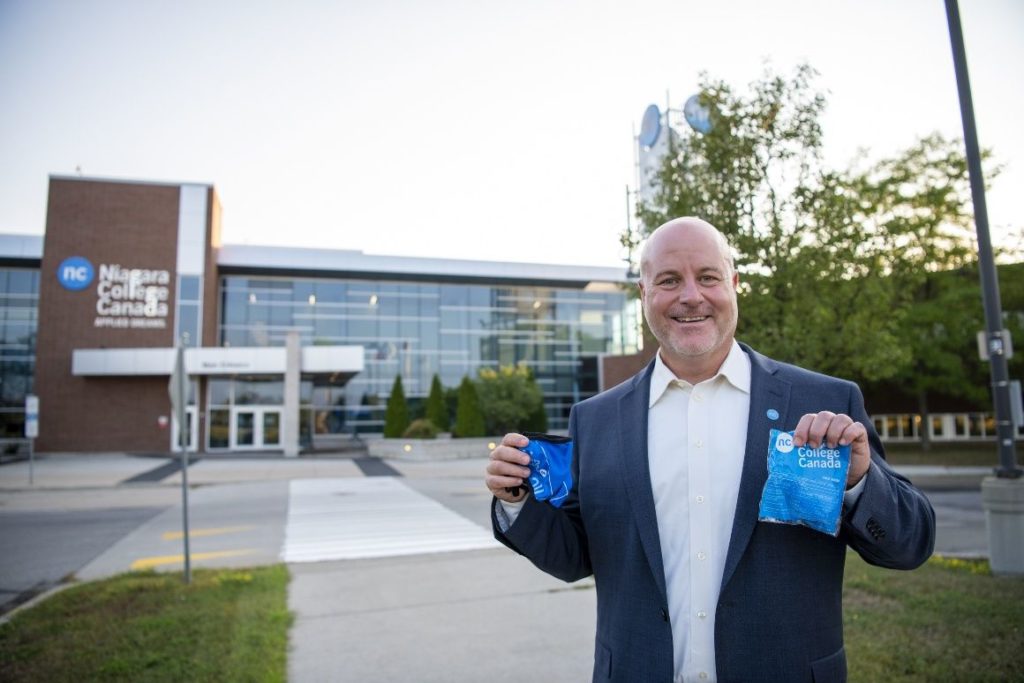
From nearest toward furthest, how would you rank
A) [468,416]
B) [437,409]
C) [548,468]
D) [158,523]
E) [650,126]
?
[548,468]
[158,523]
[650,126]
[468,416]
[437,409]

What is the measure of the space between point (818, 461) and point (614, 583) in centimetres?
78

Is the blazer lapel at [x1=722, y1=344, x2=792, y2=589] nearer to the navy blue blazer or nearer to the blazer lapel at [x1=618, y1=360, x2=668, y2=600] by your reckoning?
the navy blue blazer

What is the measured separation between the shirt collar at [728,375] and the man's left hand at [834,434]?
409mm

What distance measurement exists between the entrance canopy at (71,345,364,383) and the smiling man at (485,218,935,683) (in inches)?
1379

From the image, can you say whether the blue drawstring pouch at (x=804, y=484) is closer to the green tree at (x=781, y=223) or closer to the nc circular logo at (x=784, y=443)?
the nc circular logo at (x=784, y=443)

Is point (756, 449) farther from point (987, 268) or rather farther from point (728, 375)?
point (987, 268)

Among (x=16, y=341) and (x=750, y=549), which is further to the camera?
(x=16, y=341)

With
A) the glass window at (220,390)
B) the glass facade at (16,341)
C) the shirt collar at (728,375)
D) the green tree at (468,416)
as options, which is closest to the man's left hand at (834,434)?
the shirt collar at (728,375)

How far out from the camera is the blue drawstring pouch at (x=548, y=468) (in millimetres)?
2133

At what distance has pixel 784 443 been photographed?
1860mm

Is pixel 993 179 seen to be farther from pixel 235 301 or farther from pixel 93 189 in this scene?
pixel 93 189

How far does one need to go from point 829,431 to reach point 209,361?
38.4 meters

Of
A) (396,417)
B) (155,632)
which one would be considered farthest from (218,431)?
Result: (155,632)

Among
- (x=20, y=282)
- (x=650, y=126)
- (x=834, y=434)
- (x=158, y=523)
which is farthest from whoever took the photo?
(x=20, y=282)
